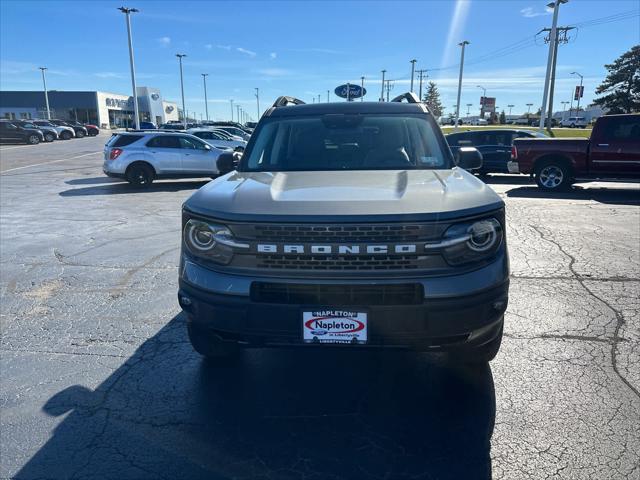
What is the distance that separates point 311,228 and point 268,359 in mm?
1585

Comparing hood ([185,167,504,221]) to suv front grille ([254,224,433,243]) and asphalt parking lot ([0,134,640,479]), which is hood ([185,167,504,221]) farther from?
asphalt parking lot ([0,134,640,479])

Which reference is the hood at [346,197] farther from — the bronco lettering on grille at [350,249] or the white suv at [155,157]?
the white suv at [155,157]

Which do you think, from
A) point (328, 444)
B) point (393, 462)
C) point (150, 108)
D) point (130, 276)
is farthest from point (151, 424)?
point (150, 108)

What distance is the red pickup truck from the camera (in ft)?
40.6

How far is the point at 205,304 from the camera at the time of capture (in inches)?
109

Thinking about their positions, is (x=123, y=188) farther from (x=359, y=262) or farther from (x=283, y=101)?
(x=359, y=262)

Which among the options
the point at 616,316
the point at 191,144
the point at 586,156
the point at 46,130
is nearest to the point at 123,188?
the point at 191,144

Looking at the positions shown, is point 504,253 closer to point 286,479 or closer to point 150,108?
point 286,479

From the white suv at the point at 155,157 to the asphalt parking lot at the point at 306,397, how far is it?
9552mm

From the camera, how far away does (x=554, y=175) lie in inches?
531

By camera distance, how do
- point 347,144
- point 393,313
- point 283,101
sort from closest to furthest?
point 393,313
point 347,144
point 283,101

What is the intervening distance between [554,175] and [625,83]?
55.4 meters

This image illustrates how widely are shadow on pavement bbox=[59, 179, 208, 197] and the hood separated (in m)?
11.8

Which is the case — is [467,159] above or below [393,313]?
above
